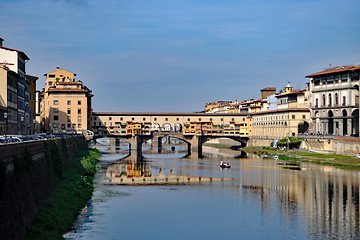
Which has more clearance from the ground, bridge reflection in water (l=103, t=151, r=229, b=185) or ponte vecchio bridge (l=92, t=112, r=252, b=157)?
ponte vecchio bridge (l=92, t=112, r=252, b=157)

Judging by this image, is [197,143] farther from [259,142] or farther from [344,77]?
[344,77]

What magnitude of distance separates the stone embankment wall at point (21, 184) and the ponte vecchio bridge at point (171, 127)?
90256 millimetres

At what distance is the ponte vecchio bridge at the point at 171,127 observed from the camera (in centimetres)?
13300

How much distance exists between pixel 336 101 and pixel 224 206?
226 feet

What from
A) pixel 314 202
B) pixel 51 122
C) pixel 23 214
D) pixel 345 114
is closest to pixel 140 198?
pixel 314 202

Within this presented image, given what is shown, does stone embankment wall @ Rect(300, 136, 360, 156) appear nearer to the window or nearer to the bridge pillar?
→ the window

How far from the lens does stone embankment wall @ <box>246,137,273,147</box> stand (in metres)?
129

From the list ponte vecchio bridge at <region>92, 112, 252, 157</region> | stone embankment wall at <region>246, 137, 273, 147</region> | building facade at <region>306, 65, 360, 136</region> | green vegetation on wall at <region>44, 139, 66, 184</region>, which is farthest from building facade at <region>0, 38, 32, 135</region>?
stone embankment wall at <region>246, 137, 273, 147</region>

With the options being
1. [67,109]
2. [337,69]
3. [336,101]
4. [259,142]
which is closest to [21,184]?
[336,101]

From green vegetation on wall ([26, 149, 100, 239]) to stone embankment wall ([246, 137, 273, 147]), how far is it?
7823 cm

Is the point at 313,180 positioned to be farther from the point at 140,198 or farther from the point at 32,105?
the point at 32,105

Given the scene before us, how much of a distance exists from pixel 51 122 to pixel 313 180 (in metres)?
80.5

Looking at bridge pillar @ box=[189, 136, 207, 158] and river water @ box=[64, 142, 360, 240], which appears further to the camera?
bridge pillar @ box=[189, 136, 207, 158]

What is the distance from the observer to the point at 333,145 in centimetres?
9694
